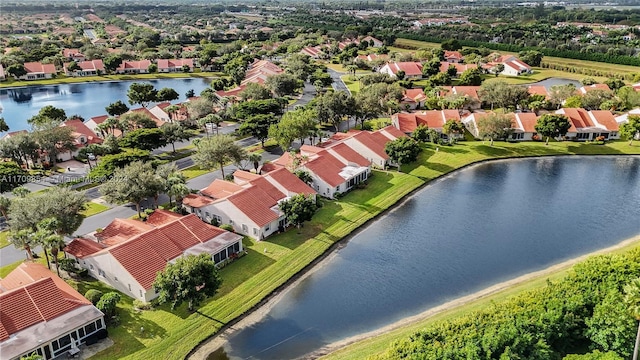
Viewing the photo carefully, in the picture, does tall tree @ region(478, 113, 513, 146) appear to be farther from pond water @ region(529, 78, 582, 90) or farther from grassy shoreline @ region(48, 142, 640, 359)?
pond water @ region(529, 78, 582, 90)

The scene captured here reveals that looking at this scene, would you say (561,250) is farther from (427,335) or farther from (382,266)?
(427,335)

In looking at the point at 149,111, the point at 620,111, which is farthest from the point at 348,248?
the point at 620,111

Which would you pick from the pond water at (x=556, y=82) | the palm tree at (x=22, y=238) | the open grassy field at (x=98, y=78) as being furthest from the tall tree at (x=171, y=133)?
the pond water at (x=556, y=82)

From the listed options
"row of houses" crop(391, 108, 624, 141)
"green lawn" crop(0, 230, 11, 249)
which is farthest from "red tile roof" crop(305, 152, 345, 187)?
"green lawn" crop(0, 230, 11, 249)

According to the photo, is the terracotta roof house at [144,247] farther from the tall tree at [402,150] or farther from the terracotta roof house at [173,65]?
the terracotta roof house at [173,65]

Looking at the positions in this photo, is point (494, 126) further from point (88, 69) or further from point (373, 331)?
point (88, 69)
